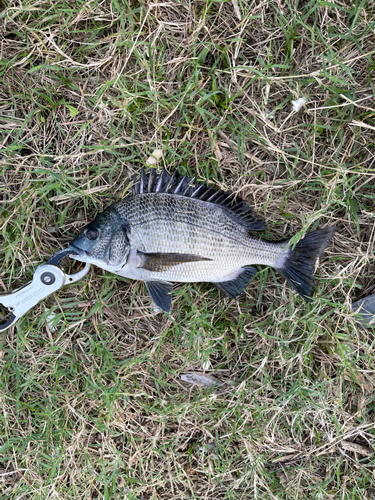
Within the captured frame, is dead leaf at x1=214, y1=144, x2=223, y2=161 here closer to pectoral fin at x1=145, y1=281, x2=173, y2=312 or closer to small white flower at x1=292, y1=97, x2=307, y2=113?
small white flower at x1=292, y1=97, x2=307, y2=113

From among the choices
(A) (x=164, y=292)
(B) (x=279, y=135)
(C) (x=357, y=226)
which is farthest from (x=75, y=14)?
(C) (x=357, y=226)

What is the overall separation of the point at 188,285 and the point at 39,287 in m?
1.22

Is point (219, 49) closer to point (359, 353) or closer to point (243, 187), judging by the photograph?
point (243, 187)

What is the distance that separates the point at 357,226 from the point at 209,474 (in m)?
2.43

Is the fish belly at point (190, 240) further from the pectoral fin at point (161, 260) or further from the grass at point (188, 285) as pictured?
the grass at point (188, 285)

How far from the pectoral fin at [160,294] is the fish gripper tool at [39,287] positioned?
0.56m

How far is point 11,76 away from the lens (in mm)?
2801

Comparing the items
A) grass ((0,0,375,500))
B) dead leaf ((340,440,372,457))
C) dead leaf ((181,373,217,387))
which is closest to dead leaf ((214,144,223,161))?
grass ((0,0,375,500))

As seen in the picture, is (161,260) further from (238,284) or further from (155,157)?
(155,157)

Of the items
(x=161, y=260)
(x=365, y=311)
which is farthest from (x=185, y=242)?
(x=365, y=311)

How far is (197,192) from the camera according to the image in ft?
8.75

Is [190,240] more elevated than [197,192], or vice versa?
[197,192]

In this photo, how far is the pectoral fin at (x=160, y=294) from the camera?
104 inches

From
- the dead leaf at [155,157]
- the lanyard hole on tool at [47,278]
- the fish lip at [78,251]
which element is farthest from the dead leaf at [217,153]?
the lanyard hole on tool at [47,278]
